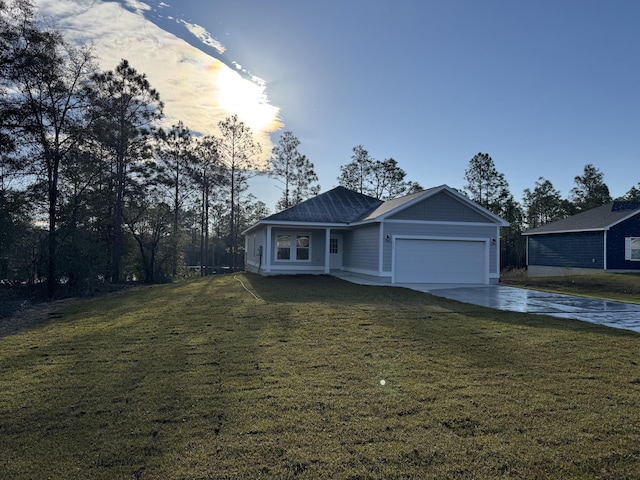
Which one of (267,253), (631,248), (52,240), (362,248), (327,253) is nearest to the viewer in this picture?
(52,240)

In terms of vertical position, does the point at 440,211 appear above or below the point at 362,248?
above

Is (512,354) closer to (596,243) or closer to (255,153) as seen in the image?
(596,243)

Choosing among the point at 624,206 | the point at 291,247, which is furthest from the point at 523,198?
the point at 291,247

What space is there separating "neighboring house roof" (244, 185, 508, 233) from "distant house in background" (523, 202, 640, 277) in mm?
9599

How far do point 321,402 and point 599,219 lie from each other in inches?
995

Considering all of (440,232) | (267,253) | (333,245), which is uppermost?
(440,232)

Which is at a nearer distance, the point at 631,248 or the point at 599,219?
the point at 631,248

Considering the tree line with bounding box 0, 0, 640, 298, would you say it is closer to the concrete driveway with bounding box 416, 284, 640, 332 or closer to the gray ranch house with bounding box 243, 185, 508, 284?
the gray ranch house with bounding box 243, 185, 508, 284

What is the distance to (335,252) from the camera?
20.8 meters

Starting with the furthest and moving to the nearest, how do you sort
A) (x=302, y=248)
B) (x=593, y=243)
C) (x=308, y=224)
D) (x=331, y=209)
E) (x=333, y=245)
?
(x=593, y=243)
(x=333, y=245)
(x=331, y=209)
(x=302, y=248)
(x=308, y=224)

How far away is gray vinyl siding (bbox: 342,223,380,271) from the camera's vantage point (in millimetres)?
16328

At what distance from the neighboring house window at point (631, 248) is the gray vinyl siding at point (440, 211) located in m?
11.2

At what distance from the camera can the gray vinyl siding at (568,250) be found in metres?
22.2

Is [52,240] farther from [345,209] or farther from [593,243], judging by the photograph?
[593,243]
